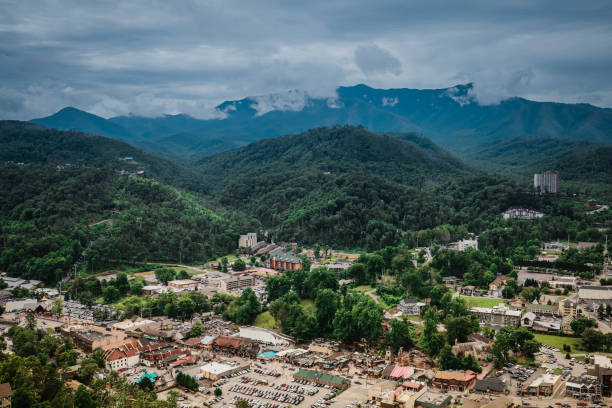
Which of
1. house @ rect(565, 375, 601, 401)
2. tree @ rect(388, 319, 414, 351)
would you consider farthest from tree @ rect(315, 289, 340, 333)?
house @ rect(565, 375, 601, 401)

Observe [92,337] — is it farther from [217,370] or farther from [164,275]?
[164,275]

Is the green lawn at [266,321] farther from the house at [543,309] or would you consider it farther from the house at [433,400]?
the house at [543,309]

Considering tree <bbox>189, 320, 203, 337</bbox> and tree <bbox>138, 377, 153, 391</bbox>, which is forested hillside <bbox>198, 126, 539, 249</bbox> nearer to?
tree <bbox>189, 320, 203, 337</bbox>

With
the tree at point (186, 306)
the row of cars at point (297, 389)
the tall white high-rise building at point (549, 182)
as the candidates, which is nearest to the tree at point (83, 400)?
the row of cars at point (297, 389)

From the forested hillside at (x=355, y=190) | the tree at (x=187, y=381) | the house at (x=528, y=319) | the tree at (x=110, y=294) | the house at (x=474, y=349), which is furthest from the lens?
the forested hillside at (x=355, y=190)

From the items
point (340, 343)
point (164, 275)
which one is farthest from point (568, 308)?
point (164, 275)

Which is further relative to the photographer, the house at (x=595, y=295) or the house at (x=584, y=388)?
the house at (x=595, y=295)
